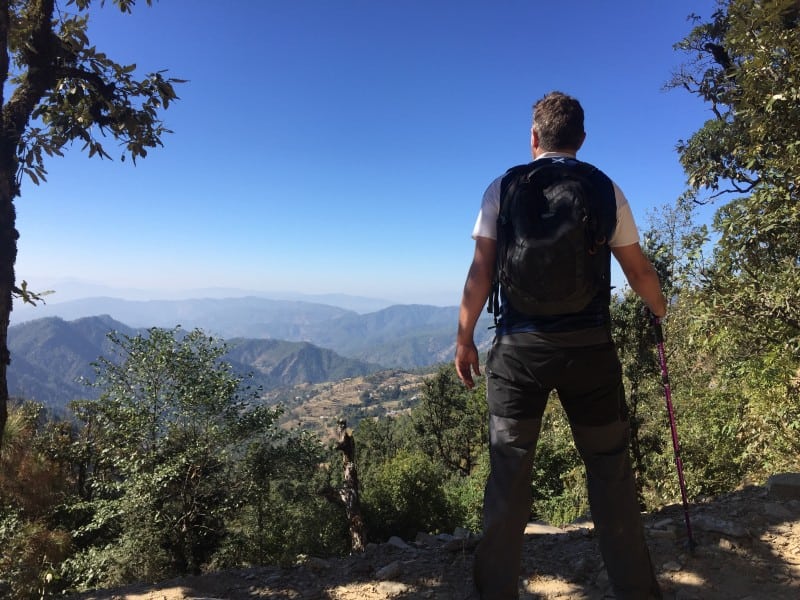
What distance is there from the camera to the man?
217 centimetres

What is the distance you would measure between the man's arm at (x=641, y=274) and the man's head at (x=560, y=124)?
599 millimetres

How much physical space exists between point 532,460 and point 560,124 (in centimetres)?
177

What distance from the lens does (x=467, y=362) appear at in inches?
97.2

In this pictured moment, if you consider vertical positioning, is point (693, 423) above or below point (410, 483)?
above

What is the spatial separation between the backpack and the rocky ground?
2.25 meters

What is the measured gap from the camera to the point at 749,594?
2785 millimetres

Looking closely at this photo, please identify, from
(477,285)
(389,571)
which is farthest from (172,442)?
(477,285)

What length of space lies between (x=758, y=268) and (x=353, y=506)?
9.81 m

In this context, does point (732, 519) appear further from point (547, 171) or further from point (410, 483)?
point (410, 483)

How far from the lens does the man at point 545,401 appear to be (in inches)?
85.5

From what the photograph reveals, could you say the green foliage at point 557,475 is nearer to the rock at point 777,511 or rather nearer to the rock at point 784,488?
the rock at point 784,488

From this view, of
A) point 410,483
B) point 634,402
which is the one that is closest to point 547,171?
point 634,402

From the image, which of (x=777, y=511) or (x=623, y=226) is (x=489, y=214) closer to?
(x=623, y=226)

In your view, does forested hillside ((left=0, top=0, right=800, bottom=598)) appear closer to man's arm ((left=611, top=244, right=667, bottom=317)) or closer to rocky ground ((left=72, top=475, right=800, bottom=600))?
rocky ground ((left=72, top=475, right=800, bottom=600))
